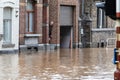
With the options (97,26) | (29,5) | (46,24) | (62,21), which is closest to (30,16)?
(29,5)

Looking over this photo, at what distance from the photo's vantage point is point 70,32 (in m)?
45.1

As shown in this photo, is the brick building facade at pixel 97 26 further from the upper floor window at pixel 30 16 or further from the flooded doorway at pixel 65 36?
the upper floor window at pixel 30 16

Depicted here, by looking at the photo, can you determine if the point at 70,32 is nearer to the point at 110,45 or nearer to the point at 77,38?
the point at 77,38

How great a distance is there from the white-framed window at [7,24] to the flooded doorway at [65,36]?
10566 mm

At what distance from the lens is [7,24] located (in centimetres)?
3512

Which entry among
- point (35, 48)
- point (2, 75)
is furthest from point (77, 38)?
point (2, 75)

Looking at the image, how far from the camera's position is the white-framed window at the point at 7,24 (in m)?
34.8

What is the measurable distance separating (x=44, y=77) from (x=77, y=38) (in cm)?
2862

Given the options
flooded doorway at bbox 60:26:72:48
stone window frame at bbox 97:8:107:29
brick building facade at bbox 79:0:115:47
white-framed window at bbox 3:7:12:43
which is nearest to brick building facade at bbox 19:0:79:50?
flooded doorway at bbox 60:26:72:48

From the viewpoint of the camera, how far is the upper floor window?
3828cm

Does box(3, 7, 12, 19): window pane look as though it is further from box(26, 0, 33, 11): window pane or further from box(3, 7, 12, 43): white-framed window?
box(26, 0, 33, 11): window pane

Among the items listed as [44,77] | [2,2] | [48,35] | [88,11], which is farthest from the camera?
[88,11]

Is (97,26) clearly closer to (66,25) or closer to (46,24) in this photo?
(66,25)

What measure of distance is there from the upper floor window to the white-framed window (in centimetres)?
320
